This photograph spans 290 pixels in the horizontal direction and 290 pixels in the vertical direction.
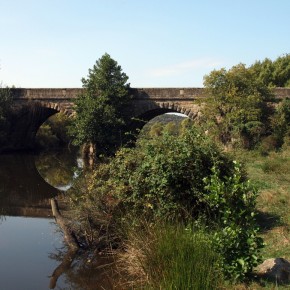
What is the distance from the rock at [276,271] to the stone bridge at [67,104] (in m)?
21.2

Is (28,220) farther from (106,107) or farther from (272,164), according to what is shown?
(106,107)

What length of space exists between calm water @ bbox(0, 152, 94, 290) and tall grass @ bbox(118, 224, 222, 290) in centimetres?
192

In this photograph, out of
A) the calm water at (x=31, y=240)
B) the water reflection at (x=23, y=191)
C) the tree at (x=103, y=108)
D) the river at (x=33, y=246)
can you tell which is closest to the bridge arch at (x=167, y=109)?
the tree at (x=103, y=108)

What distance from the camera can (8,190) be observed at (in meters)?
18.4

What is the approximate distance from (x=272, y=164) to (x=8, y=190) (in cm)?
1246

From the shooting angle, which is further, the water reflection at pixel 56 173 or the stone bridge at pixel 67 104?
the stone bridge at pixel 67 104

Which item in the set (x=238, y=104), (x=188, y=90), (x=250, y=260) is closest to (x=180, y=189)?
(x=250, y=260)

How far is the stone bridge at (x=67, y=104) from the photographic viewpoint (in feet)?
93.9

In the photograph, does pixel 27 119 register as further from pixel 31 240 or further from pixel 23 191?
pixel 31 240

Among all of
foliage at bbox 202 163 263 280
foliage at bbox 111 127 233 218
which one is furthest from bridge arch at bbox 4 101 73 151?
foliage at bbox 202 163 263 280

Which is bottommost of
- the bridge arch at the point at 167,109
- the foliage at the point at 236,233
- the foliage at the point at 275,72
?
the foliage at the point at 236,233

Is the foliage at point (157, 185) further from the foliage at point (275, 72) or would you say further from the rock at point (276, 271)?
the foliage at point (275, 72)

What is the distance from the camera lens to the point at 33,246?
10438 mm

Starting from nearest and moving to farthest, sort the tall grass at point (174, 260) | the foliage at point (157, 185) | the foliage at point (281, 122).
Result: the tall grass at point (174, 260) → the foliage at point (157, 185) → the foliage at point (281, 122)
